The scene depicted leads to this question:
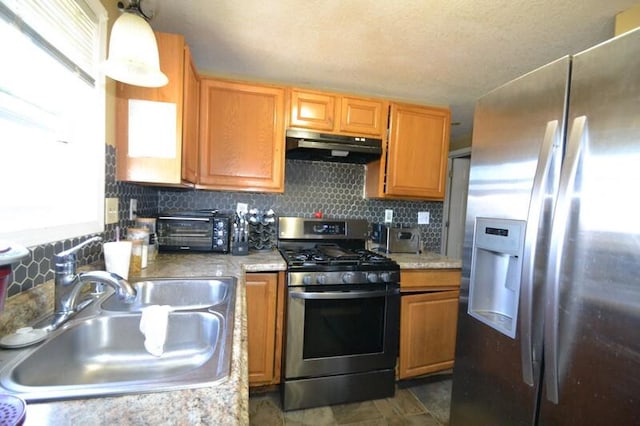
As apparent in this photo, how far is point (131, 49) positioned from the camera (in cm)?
92

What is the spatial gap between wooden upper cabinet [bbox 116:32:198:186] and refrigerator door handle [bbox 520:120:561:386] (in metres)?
1.55

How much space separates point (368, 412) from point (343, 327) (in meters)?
0.55

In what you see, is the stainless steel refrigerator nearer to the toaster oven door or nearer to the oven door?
the oven door

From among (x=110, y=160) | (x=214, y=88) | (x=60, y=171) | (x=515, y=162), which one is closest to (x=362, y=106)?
(x=214, y=88)

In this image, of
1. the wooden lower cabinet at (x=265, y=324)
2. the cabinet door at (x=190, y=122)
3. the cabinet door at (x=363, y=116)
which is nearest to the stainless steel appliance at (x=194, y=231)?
the cabinet door at (x=190, y=122)

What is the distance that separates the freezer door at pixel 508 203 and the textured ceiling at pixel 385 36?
21.6 inches

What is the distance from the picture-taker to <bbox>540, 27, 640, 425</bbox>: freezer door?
2.46 feet

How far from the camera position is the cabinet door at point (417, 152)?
2.22 m

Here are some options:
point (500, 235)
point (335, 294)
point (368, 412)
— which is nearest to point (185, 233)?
point (335, 294)

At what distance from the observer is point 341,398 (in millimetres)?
1782

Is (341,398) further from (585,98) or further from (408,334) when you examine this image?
(585,98)

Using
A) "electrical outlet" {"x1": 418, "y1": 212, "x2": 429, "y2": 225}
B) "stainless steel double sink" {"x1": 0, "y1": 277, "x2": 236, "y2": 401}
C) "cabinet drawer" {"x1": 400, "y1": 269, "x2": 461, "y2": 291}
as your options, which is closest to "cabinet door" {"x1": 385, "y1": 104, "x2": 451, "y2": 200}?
"electrical outlet" {"x1": 418, "y1": 212, "x2": 429, "y2": 225}

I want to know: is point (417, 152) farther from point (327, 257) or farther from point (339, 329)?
point (339, 329)

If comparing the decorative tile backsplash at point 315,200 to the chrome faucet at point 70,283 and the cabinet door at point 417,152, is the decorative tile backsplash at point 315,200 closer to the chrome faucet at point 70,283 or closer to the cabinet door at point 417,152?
the cabinet door at point 417,152
